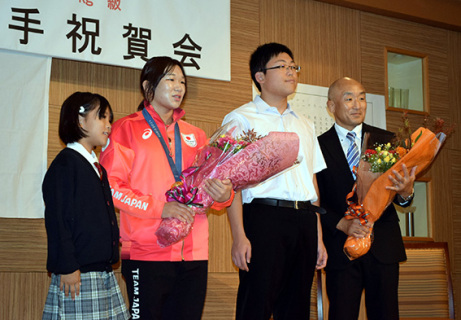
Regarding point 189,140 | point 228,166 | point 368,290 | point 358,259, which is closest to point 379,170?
point 358,259

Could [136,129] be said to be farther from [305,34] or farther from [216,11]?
[305,34]

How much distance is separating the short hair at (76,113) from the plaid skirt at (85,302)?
0.60 metres

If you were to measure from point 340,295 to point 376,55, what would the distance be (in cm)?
269

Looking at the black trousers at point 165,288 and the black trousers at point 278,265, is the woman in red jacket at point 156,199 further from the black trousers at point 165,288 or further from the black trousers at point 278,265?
the black trousers at point 278,265

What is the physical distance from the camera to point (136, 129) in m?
2.61

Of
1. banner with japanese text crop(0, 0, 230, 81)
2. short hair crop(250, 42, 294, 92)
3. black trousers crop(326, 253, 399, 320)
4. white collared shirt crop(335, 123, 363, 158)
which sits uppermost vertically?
banner with japanese text crop(0, 0, 230, 81)

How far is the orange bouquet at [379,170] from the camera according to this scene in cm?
268

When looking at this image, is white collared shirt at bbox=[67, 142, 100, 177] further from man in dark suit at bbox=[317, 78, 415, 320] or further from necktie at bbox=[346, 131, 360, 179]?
necktie at bbox=[346, 131, 360, 179]

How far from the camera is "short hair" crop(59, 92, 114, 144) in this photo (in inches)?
97.3

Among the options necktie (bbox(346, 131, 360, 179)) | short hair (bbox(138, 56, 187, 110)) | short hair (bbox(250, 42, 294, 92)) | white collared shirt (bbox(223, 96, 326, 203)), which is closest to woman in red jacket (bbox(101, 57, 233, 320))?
short hair (bbox(138, 56, 187, 110))

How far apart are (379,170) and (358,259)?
0.48 meters

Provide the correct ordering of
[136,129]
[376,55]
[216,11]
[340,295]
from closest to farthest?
[136,129] < [340,295] < [216,11] < [376,55]

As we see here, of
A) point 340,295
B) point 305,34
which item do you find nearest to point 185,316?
point 340,295

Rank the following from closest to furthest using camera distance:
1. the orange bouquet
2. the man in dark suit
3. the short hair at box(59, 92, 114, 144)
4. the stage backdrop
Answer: the short hair at box(59, 92, 114, 144), the orange bouquet, the man in dark suit, the stage backdrop
